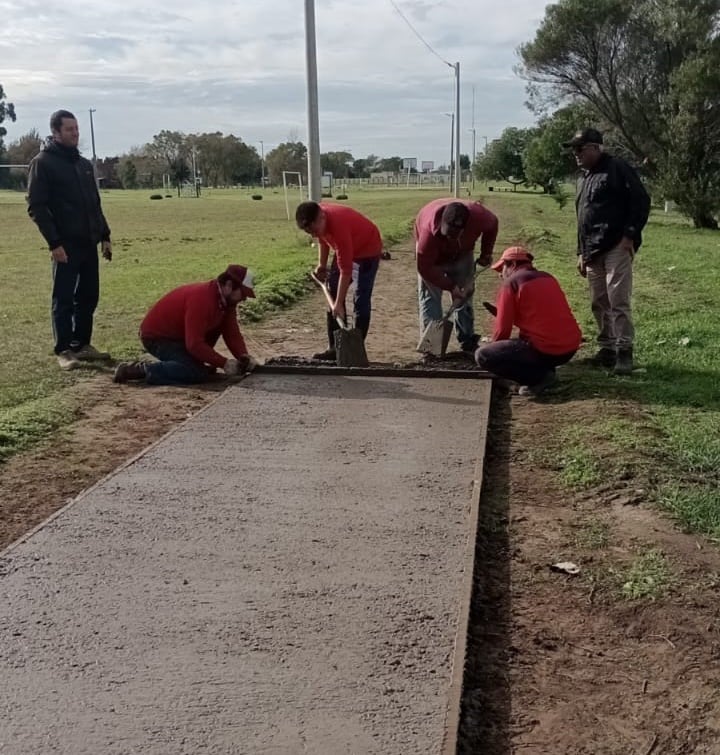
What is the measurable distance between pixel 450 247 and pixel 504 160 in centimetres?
7818

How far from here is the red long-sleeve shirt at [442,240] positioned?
7234 millimetres

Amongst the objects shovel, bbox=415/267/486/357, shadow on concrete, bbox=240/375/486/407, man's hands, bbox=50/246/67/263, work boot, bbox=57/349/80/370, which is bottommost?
shadow on concrete, bbox=240/375/486/407

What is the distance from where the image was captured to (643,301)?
11062 millimetres

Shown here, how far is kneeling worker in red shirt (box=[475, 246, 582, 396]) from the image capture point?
6.39 meters

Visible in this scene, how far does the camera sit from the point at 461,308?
788 centimetres

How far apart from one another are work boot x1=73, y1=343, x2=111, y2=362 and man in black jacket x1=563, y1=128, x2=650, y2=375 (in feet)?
12.8

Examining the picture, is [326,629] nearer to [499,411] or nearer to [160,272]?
[499,411]

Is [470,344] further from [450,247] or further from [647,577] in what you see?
[647,577]

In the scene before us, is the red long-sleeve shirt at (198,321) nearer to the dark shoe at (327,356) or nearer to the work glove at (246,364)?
the work glove at (246,364)

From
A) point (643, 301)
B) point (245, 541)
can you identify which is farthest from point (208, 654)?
point (643, 301)

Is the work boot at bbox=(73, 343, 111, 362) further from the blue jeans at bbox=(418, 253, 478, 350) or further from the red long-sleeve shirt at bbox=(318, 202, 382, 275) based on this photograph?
the blue jeans at bbox=(418, 253, 478, 350)

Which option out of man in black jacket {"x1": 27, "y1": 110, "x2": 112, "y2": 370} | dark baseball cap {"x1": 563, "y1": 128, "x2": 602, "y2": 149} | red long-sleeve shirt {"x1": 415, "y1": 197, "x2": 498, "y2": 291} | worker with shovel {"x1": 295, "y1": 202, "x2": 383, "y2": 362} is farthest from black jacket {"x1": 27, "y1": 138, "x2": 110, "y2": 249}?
dark baseball cap {"x1": 563, "y1": 128, "x2": 602, "y2": 149}

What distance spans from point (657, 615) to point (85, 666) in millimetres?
1919

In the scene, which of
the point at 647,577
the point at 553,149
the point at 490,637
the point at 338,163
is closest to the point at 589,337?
the point at 647,577
